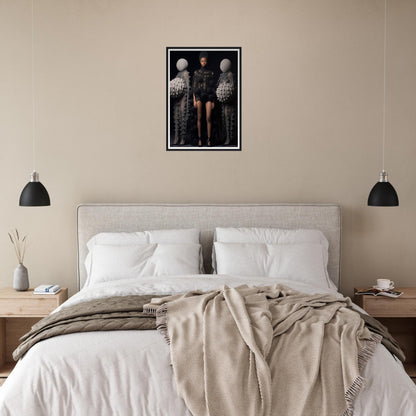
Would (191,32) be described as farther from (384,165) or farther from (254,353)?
(254,353)

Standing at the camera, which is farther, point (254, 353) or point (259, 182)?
point (259, 182)

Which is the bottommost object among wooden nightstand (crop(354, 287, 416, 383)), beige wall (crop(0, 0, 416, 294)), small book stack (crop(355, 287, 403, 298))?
wooden nightstand (crop(354, 287, 416, 383))

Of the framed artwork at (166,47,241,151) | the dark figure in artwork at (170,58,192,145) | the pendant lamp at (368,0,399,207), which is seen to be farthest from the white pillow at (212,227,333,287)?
the dark figure in artwork at (170,58,192,145)

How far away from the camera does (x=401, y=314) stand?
12.6 feet

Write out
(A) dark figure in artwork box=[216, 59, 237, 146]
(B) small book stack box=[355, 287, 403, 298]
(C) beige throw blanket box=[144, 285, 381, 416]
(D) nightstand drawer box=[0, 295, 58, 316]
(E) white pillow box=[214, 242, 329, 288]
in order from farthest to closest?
(A) dark figure in artwork box=[216, 59, 237, 146] → (B) small book stack box=[355, 287, 403, 298] → (D) nightstand drawer box=[0, 295, 58, 316] → (E) white pillow box=[214, 242, 329, 288] → (C) beige throw blanket box=[144, 285, 381, 416]

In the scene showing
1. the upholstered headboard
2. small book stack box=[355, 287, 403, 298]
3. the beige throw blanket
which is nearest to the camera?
the beige throw blanket

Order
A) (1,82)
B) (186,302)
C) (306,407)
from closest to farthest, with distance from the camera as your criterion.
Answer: (306,407)
(186,302)
(1,82)

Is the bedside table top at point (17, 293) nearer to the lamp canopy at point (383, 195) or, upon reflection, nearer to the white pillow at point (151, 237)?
the white pillow at point (151, 237)

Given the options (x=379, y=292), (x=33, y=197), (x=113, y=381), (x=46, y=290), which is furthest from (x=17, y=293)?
(x=379, y=292)

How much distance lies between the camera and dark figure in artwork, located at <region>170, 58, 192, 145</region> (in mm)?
4207

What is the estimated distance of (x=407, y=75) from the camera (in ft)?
13.8

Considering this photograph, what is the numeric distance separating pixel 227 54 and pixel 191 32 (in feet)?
1.13

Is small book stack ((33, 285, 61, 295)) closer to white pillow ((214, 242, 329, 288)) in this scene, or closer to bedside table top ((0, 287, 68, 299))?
bedside table top ((0, 287, 68, 299))

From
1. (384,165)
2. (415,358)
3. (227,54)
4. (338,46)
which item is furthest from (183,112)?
(415,358)
